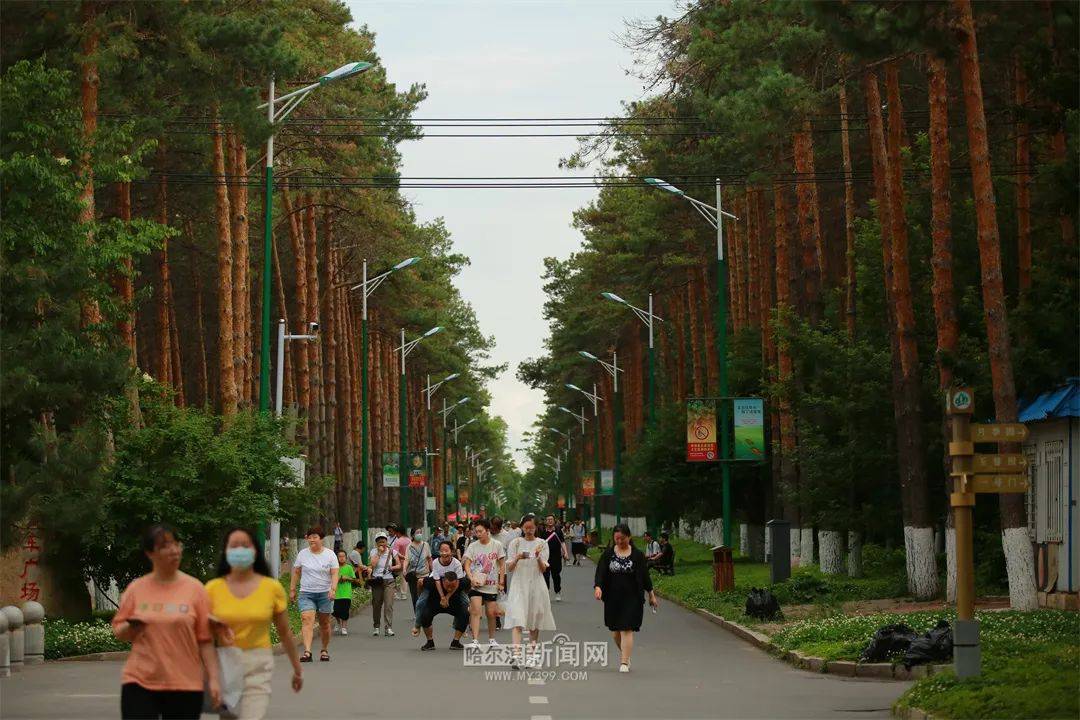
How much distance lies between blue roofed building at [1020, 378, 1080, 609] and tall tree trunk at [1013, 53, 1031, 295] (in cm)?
307

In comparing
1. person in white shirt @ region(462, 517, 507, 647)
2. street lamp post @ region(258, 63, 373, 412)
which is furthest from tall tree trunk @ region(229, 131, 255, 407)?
person in white shirt @ region(462, 517, 507, 647)

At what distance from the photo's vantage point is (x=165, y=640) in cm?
1030

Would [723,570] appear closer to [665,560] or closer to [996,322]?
[996,322]

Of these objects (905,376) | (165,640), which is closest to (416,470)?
(905,376)

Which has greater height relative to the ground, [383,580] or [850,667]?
[383,580]

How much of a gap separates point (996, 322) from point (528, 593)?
8977mm

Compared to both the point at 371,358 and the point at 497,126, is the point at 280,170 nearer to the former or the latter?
the point at 497,126

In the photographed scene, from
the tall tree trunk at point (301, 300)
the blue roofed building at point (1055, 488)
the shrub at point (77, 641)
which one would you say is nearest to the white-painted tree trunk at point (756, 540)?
the tall tree trunk at point (301, 300)

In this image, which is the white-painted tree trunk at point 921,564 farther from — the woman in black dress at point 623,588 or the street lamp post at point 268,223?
the street lamp post at point 268,223

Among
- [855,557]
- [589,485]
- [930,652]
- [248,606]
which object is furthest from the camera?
[589,485]

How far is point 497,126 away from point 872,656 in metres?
20.4

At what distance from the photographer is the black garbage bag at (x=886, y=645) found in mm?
21219

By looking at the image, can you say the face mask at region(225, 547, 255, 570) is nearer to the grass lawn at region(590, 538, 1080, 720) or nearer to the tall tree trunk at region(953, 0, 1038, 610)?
the grass lawn at region(590, 538, 1080, 720)

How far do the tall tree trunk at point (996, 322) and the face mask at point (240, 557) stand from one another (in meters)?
17.9
